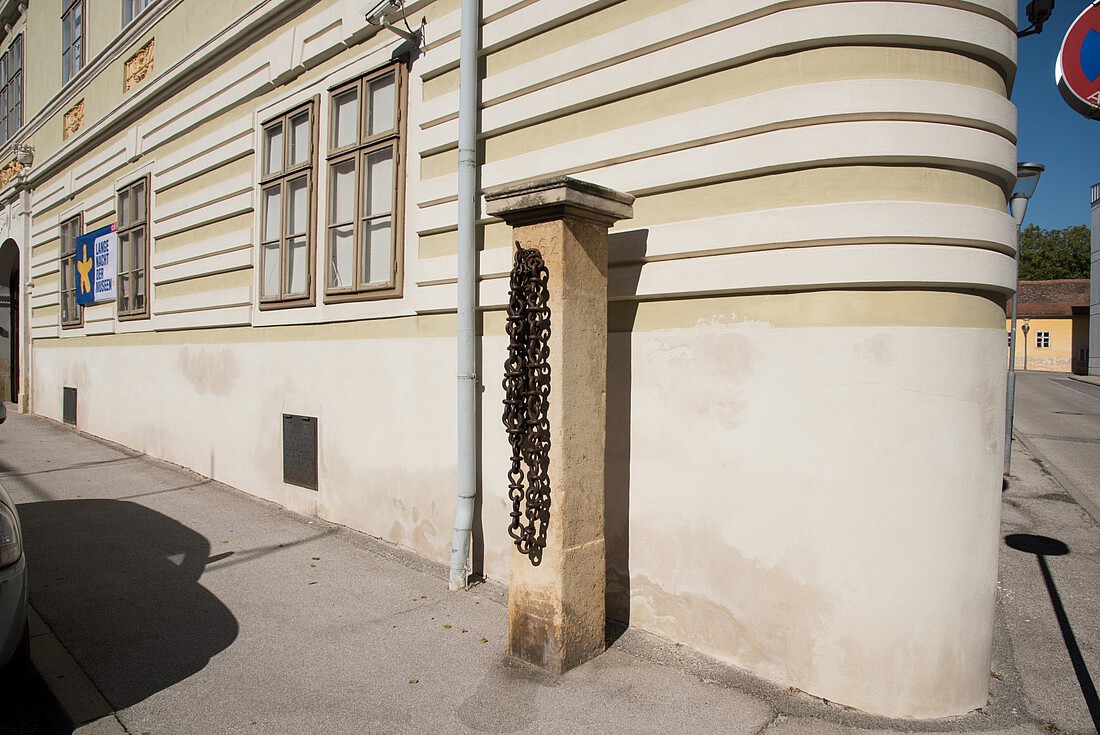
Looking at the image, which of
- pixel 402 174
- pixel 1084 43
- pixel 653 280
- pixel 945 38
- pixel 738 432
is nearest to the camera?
pixel 1084 43

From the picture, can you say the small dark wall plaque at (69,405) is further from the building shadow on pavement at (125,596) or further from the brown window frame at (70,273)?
the building shadow on pavement at (125,596)

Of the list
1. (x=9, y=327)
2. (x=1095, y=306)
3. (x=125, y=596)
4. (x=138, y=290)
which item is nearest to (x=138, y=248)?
(x=138, y=290)

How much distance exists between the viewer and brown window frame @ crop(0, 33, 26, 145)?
51.9ft

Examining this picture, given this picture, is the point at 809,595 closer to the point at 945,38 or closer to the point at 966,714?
the point at 966,714

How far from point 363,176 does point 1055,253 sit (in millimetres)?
71515

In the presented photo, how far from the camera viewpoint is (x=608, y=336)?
14.8 feet

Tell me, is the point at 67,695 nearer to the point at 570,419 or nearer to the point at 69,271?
the point at 570,419

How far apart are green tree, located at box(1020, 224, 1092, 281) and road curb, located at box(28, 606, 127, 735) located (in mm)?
70302

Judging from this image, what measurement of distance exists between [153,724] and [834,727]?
2.98 m

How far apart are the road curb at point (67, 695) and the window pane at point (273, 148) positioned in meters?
4.79

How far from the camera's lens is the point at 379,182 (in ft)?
20.8

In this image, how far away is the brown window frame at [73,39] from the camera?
12312 mm

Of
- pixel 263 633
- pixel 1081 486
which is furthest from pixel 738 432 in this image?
pixel 1081 486

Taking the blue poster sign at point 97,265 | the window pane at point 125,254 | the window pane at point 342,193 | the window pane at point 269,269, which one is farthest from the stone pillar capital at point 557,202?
the blue poster sign at point 97,265
